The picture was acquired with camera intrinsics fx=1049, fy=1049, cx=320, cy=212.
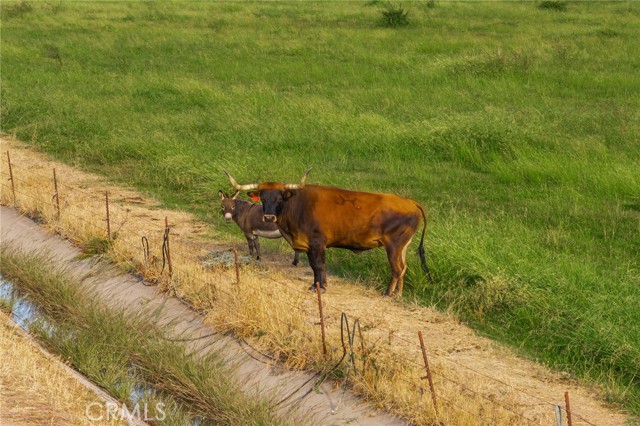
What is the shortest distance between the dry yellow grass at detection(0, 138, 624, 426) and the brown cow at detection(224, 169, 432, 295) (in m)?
0.48

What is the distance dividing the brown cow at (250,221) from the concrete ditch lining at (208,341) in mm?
1383

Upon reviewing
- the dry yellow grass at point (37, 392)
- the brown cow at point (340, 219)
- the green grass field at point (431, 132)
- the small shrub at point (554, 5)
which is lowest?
the small shrub at point (554, 5)

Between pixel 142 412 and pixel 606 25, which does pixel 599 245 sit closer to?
pixel 142 412

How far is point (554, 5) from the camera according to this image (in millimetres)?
41344

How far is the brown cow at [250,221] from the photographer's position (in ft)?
39.7

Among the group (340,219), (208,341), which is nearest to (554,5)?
(340,219)

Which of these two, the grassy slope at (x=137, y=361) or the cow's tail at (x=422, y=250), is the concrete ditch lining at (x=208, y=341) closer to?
the grassy slope at (x=137, y=361)

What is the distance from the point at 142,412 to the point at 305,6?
3762 cm

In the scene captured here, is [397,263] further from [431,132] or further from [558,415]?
[431,132]

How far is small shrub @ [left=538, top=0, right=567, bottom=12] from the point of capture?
4128 centimetres

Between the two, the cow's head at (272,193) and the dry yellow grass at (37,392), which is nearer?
the dry yellow grass at (37,392)

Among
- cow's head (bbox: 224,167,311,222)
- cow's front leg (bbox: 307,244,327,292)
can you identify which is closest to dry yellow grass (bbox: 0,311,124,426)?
cow's head (bbox: 224,167,311,222)

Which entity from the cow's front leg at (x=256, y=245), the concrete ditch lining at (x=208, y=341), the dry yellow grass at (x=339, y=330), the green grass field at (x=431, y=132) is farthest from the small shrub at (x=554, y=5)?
the cow's front leg at (x=256, y=245)

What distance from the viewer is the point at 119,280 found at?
12062mm
